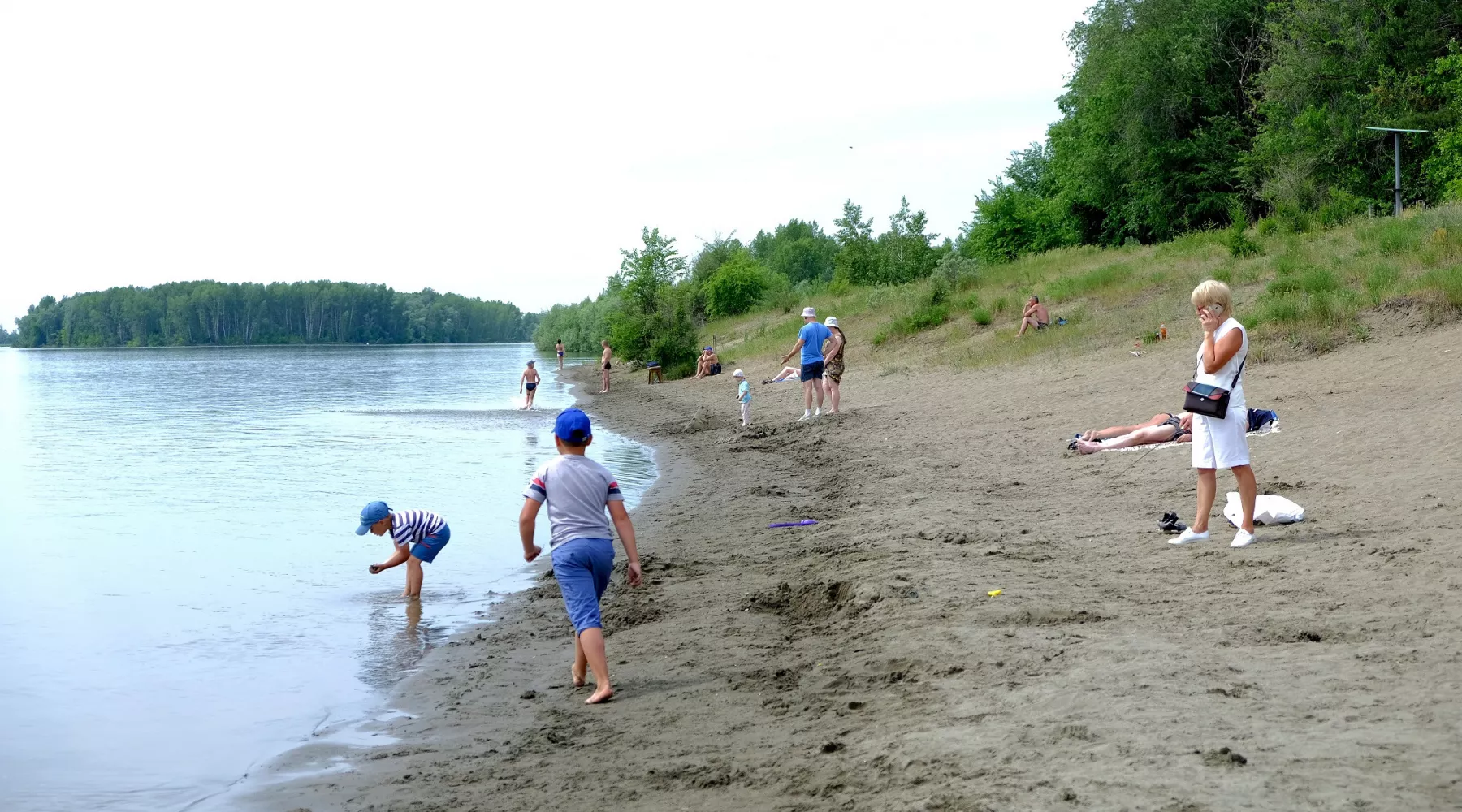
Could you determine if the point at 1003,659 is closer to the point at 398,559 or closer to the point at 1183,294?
the point at 398,559

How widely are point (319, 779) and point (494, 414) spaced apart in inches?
1043

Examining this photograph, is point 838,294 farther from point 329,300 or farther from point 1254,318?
point 329,300

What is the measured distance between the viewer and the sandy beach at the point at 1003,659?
4.11 metres

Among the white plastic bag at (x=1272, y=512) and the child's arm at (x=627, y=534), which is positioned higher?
the child's arm at (x=627, y=534)

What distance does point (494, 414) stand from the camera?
3173cm

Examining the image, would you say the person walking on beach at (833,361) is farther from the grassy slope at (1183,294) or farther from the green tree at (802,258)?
the green tree at (802,258)

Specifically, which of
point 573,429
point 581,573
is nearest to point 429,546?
point 581,573

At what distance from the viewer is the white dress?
25.3 feet

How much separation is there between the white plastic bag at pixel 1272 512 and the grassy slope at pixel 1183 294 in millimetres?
9201

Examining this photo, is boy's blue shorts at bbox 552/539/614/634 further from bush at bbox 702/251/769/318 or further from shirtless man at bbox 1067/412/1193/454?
bush at bbox 702/251/769/318

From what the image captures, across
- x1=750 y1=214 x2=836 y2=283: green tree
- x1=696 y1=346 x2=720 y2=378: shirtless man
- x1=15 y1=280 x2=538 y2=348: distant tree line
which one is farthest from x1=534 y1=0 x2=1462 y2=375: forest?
x1=15 y1=280 x2=538 y2=348: distant tree line

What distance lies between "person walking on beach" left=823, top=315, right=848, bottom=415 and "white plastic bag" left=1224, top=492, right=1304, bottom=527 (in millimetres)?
10830

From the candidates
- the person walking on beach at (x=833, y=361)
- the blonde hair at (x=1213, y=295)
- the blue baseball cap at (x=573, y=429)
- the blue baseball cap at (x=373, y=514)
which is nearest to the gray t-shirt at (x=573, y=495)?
the blue baseball cap at (x=573, y=429)

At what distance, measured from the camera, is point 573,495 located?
6348mm
